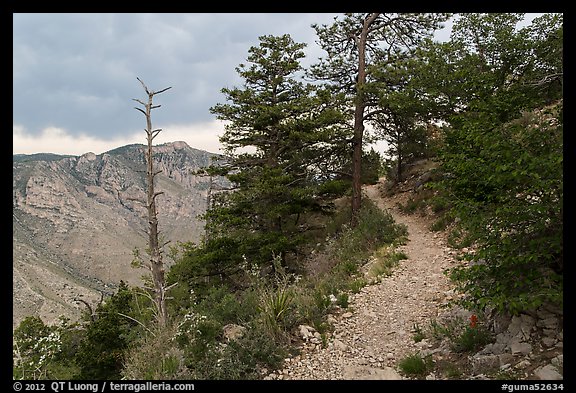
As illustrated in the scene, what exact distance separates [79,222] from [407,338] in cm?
13929

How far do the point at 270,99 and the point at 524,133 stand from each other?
39.6 ft

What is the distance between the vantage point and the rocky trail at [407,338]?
12.9 ft

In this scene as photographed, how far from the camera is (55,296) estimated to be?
224ft

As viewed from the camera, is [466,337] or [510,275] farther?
[466,337]

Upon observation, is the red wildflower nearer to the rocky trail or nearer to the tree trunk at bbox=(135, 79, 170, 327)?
→ the rocky trail

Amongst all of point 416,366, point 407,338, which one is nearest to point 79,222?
point 407,338

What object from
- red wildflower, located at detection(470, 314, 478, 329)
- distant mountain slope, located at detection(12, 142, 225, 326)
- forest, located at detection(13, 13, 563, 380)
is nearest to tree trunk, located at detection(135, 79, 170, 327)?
forest, located at detection(13, 13, 563, 380)

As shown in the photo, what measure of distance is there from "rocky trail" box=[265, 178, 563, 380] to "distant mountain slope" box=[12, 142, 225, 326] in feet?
174

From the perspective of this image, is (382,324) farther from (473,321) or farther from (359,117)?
(359,117)

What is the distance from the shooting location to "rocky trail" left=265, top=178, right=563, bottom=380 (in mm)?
3922

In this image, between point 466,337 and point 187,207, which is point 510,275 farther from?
point 187,207

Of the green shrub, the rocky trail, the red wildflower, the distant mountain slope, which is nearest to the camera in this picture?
the rocky trail

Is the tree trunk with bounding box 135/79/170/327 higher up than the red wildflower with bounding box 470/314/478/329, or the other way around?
the tree trunk with bounding box 135/79/170/327
